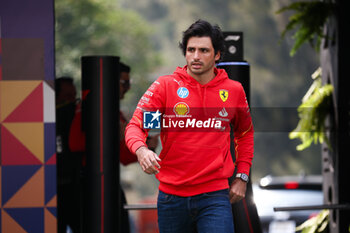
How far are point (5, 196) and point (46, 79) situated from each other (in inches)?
30.1

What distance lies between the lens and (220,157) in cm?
303

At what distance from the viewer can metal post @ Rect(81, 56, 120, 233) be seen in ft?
12.1

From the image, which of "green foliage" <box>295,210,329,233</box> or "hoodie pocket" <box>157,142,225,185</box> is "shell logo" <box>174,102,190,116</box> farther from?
"green foliage" <box>295,210,329,233</box>

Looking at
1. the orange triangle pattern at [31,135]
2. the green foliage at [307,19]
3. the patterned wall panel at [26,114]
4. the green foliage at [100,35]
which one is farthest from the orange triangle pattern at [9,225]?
the green foliage at [100,35]

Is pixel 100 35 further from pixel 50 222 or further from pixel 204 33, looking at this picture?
pixel 204 33

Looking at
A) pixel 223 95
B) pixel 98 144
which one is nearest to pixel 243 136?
pixel 223 95

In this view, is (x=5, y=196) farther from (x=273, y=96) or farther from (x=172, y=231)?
(x=273, y=96)

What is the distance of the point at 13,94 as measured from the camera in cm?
412

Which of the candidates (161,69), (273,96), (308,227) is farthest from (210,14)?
(308,227)

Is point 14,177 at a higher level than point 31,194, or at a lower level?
higher

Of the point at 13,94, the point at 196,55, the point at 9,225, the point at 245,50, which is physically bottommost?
the point at 9,225

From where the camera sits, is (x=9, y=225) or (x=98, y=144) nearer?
(x=98, y=144)

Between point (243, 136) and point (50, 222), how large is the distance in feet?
5.01

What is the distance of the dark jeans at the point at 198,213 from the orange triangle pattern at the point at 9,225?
1.45m
